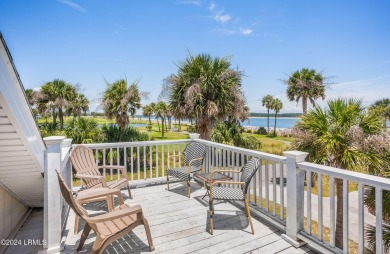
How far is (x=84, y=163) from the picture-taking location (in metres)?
3.71

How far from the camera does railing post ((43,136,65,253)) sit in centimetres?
244

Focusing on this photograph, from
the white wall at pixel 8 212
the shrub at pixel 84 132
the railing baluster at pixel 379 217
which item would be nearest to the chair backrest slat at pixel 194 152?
the railing baluster at pixel 379 217

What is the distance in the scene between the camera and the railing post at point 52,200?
8.00 feet

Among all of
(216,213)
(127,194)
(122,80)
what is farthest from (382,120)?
(122,80)

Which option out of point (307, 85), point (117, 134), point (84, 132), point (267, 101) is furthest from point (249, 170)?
point (267, 101)

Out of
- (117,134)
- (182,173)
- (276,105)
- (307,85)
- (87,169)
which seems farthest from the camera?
(276,105)

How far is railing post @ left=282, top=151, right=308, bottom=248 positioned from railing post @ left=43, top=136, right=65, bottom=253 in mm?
2836

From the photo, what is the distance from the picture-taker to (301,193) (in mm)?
2586

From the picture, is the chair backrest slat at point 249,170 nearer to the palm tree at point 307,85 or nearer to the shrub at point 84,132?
the shrub at point 84,132

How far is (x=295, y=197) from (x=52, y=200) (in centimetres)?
295

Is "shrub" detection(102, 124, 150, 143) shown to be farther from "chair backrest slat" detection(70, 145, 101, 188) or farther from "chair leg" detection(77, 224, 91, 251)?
"chair leg" detection(77, 224, 91, 251)

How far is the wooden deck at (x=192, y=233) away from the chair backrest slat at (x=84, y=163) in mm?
539

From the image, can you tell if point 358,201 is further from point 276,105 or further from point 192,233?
point 276,105

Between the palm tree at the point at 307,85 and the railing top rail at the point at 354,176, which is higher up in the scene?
the palm tree at the point at 307,85
